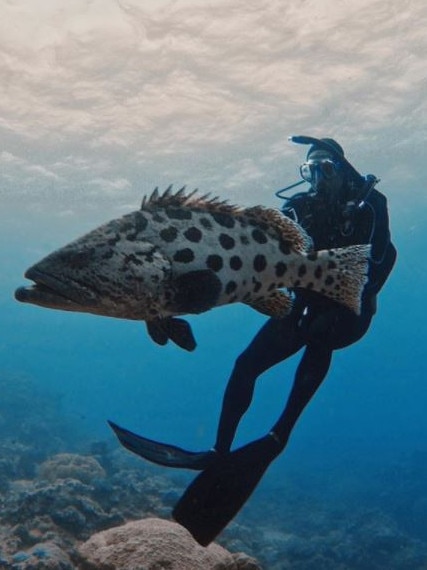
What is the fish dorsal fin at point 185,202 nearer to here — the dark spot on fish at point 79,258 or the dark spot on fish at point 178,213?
the dark spot on fish at point 178,213

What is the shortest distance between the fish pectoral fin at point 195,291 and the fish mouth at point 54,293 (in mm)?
607

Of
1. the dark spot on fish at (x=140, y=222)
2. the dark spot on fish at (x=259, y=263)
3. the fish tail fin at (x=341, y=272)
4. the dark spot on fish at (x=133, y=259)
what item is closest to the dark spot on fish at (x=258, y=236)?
the dark spot on fish at (x=259, y=263)

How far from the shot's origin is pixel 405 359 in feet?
599

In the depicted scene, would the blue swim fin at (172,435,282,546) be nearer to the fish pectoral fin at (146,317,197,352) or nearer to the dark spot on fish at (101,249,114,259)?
the fish pectoral fin at (146,317,197,352)

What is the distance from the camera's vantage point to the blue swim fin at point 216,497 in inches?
194

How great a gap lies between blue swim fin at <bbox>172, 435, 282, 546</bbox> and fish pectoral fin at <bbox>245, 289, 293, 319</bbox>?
1.69 metres

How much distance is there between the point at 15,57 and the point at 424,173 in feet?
83.7

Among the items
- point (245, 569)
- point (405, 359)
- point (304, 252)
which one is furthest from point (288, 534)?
point (405, 359)

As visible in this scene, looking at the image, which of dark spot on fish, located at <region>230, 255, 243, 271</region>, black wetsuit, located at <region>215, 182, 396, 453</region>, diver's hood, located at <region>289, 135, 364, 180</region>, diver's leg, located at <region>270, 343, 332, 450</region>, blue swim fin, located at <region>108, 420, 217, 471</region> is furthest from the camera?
diver's hood, located at <region>289, 135, 364, 180</region>

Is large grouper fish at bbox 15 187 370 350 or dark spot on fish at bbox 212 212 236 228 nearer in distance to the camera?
large grouper fish at bbox 15 187 370 350

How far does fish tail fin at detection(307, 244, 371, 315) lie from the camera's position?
4641mm

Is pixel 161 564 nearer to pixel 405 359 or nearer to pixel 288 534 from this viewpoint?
pixel 288 534

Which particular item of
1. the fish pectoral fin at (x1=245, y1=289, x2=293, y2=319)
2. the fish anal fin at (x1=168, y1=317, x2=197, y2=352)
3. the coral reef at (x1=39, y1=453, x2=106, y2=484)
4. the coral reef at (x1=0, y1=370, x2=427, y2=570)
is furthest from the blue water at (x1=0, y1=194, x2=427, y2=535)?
the fish anal fin at (x1=168, y1=317, x2=197, y2=352)

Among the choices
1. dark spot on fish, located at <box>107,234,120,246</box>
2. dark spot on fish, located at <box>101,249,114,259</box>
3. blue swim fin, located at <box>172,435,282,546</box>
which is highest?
dark spot on fish, located at <box>107,234,120,246</box>
